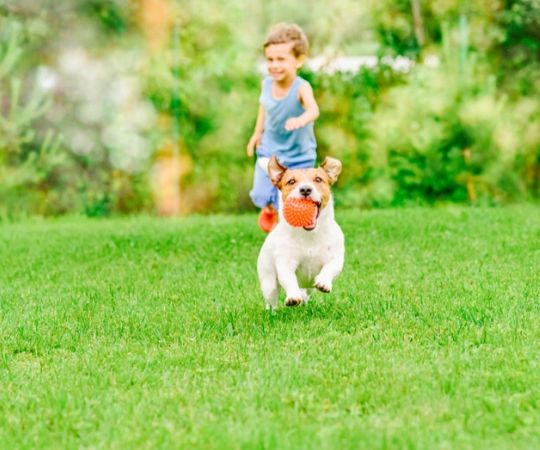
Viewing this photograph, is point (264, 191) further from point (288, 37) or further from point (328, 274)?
point (328, 274)

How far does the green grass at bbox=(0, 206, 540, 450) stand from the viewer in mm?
4090

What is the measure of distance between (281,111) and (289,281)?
123 inches

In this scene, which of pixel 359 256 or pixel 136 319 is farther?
pixel 359 256

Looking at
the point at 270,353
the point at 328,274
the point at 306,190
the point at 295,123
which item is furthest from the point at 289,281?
the point at 295,123

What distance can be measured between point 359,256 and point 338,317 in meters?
2.87

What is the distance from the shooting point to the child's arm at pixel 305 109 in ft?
24.4

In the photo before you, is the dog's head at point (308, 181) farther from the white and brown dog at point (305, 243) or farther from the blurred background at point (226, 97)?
the blurred background at point (226, 97)

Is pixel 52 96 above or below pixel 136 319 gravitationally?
above

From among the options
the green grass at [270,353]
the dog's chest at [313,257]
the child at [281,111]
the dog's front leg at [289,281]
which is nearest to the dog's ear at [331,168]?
the dog's chest at [313,257]

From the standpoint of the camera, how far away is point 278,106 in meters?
8.68

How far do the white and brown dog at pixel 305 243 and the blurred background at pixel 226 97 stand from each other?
8.86 meters

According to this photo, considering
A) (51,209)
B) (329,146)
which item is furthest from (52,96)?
(329,146)

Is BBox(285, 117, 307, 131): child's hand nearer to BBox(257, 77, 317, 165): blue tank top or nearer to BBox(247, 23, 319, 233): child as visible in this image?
BBox(247, 23, 319, 233): child

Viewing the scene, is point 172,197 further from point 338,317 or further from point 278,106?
point 338,317
